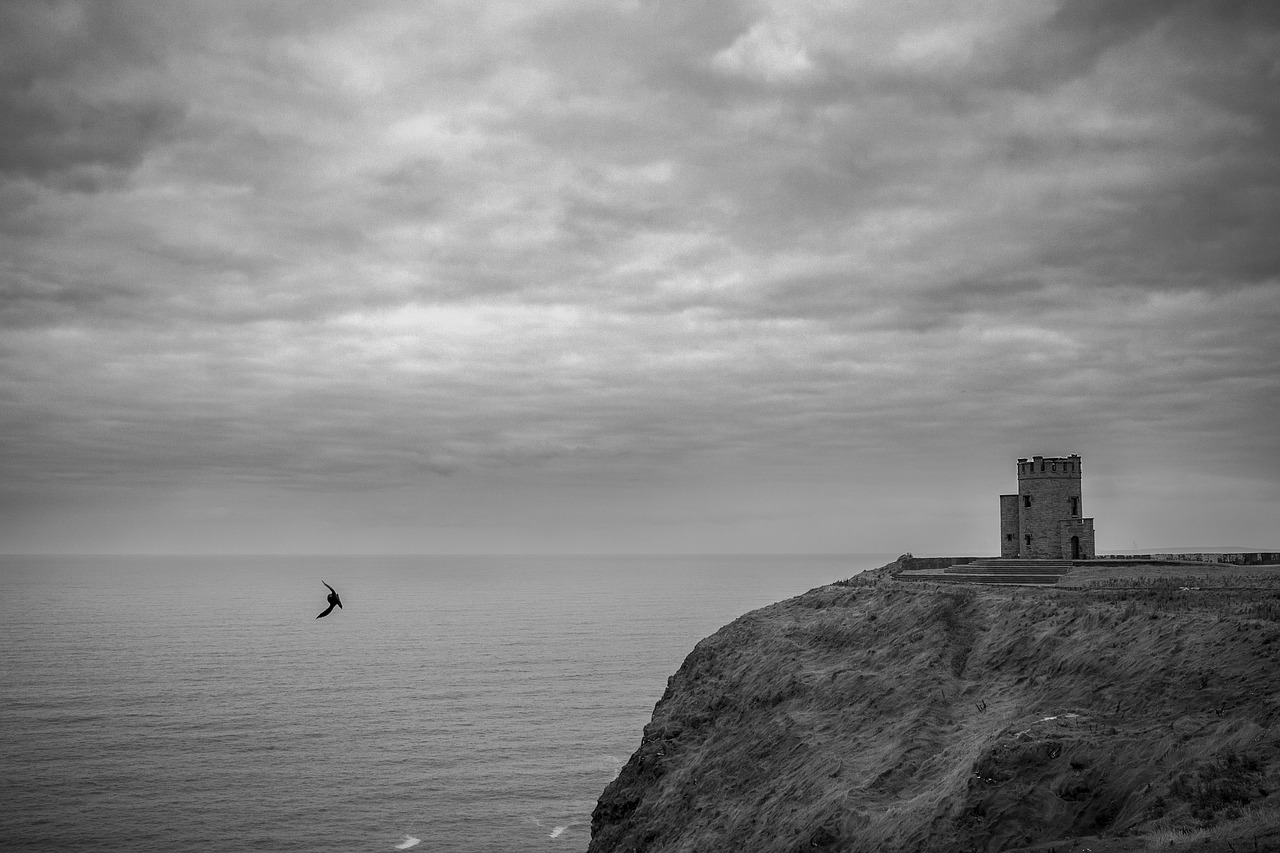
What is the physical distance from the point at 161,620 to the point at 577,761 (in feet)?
390

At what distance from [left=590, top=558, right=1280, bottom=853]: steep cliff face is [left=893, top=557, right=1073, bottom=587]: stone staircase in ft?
12.3

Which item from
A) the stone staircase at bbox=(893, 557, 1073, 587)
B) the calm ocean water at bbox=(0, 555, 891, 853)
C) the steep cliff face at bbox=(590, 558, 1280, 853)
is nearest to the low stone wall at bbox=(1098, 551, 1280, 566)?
the stone staircase at bbox=(893, 557, 1073, 587)

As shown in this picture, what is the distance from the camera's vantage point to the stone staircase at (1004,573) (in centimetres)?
4334

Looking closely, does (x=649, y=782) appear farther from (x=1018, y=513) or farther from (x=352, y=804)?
(x=1018, y=513)

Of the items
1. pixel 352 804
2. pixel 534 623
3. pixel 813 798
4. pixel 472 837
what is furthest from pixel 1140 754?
pixel 534 623

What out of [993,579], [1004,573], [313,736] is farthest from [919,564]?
[313,736]

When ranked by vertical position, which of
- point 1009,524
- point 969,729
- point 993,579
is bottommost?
point 969,729

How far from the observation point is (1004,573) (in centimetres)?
4691

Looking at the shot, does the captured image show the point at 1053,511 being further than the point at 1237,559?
Yes

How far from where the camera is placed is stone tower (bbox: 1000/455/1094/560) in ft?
192

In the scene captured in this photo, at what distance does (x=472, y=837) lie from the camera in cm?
4978

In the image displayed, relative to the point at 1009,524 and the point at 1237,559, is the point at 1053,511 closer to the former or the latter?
the point at 1009,524

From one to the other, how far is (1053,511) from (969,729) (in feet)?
123

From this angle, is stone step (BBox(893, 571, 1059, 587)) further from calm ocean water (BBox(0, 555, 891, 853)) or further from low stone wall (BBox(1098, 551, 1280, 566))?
calm ocean water (BBox(0, 555, 891, 853))
